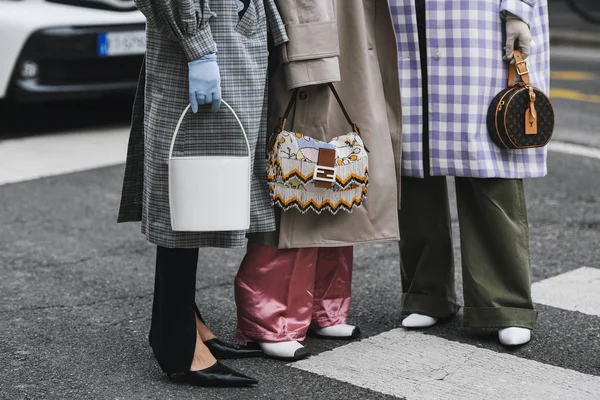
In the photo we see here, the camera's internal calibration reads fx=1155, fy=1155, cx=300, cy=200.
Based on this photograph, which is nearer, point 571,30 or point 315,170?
point 315,170

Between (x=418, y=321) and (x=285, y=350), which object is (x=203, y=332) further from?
(x=418, y=321)

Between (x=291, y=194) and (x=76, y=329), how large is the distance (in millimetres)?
1049

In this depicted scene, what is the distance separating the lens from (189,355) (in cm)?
342

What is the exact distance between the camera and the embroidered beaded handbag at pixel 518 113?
375 cm

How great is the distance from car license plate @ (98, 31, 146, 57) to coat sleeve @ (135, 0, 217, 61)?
179 inches

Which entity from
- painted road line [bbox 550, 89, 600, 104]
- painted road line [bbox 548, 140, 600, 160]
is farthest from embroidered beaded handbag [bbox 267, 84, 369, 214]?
painted road line [bbox 550, 89, 600, 104]

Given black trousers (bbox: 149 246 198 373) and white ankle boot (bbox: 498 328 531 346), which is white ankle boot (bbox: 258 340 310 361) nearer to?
black trousers (bbox: 149 246 198 373)

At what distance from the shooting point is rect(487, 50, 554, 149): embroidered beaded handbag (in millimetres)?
3746

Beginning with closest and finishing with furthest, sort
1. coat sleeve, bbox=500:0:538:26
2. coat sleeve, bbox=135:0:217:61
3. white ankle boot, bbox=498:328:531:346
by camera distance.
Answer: coat sleeve, bbox=135:0:217:61 → coat sleeve, bbox=500:0:538:26 → white ankle boot, bbox=498:328:531:346

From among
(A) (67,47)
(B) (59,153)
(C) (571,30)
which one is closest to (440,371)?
(B) (59,153)

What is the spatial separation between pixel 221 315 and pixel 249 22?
1.31 meters

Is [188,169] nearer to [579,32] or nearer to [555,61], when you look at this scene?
[555,61]

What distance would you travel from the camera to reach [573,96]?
1000cm

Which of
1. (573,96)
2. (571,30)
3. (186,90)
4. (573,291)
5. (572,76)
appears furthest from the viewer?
(571,30)
